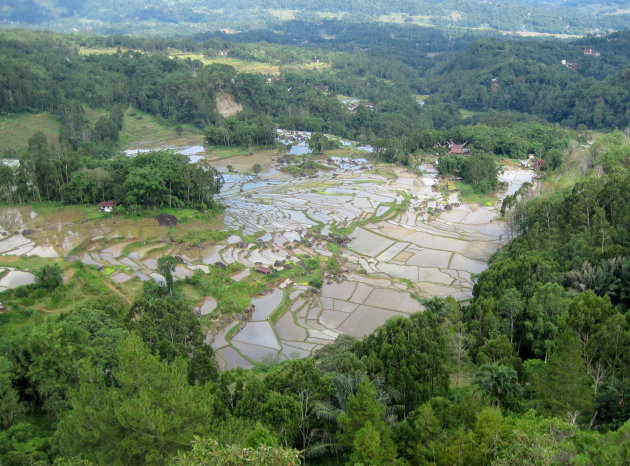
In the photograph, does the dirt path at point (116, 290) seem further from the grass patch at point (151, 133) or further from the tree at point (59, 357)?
the grass patch at point (151, 133)

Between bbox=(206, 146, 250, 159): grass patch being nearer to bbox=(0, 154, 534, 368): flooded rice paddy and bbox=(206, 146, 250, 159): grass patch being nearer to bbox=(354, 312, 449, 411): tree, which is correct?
bbox=(0, 154, 534, 368): flooded rice paddy

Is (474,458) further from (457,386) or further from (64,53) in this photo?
(64,53)

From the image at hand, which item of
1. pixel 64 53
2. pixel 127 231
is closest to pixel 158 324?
pixel 127 231

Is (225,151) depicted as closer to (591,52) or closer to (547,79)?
(547,79)

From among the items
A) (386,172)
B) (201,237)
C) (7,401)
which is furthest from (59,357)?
(386,172)

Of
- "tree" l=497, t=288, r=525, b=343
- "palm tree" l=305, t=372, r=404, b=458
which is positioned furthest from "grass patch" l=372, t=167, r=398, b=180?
"palm tree" l=305, t=372, r=404, b=458

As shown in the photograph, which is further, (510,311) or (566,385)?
(510,311)

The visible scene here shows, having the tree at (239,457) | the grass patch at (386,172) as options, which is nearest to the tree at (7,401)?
the tree at (239,457)
